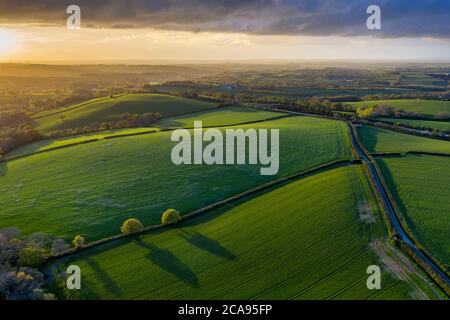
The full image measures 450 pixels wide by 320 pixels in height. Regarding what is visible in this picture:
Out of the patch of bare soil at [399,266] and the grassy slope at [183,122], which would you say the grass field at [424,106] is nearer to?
→ the grassy slope at [183,122]

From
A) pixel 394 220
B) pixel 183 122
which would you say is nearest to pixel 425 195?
pixel 394 220

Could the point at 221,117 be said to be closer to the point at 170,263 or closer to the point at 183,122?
the point at 183,122

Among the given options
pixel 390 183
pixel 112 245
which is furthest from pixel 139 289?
pixel 390 183

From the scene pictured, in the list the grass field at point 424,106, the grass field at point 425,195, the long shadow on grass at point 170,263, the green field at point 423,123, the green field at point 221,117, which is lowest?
the long shadow on grass at point 170,263

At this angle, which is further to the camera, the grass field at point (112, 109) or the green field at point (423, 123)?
the grass field at point (112, 109)

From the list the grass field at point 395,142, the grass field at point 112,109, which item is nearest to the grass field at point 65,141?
the grass field at point 112,109

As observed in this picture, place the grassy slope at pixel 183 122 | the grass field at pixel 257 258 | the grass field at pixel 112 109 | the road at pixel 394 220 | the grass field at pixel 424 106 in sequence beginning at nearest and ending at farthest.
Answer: the grass field at pixel 257 258 < the road at pixel 394 220 < the grassy slope at pixel 183 122 < the grass field at pixel 424 106 < the grass field at pixel 112 109

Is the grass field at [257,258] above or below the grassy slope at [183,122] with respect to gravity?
below

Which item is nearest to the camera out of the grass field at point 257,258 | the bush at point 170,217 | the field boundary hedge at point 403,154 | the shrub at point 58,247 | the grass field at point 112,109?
the grass field at point 257,258

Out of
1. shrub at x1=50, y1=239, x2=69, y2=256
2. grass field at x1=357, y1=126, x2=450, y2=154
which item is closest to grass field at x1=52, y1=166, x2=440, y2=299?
shrub at x1=50, y1=239, x2=69, y2=256

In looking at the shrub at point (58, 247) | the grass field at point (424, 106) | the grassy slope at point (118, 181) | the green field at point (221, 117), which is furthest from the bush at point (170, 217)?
the grass field at point (424, 106)
